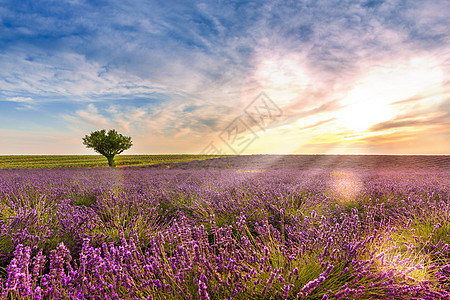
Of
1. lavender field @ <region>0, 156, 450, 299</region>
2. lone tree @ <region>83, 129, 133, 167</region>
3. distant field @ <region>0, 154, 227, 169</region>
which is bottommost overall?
lavender field @ <region>0, 156, 450, 299</region>

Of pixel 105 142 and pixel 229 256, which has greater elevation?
pixel 105 142

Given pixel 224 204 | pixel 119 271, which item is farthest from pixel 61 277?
pixel 224 204

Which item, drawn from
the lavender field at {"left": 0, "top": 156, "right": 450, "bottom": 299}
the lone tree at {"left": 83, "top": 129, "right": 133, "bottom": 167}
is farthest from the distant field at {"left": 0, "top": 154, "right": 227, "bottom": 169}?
the lavender field at {"left": 0, "top": 156, "right": 450, "bottom": 299}

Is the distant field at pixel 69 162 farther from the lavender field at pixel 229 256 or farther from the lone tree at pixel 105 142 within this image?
the lavender field at pixel 229 256

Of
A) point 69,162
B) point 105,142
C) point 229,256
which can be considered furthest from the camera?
point 69,162

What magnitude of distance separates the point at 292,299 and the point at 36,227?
9.58 feet

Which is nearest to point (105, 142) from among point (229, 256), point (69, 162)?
point (69, 162)

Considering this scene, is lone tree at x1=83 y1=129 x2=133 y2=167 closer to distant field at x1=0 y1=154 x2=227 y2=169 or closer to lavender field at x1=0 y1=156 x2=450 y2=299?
distant field at x1=0 y1=154 x2=227 y2=169

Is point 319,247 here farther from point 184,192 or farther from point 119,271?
point 184,192

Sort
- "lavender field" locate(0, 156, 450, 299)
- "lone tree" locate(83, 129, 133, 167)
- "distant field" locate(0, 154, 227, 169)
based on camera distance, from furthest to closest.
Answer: "distant field" locate(0, 154, 227, 169)
"lone tree" locate(83, 129, 133, 167)
"lavender field" locate(0, 156, 450, 299)

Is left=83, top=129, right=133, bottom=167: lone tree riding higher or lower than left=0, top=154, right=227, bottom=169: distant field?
higher

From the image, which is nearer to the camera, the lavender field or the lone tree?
the lavender field

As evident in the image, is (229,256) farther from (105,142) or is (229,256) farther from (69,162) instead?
(69,162)

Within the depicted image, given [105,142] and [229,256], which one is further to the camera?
[105,142]
